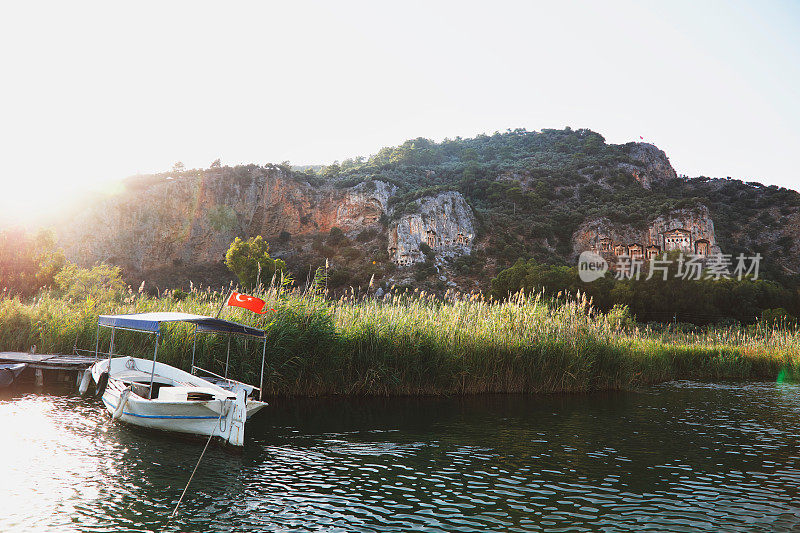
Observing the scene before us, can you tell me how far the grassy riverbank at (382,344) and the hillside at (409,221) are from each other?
139ft

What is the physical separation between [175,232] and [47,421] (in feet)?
213

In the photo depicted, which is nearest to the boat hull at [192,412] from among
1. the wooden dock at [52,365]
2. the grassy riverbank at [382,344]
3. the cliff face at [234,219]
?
the grassy riverbank at [382,344]

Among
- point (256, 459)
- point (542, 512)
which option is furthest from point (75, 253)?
point (542, 512)

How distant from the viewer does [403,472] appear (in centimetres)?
811

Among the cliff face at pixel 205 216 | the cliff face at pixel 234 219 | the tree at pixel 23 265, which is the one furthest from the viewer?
the cliff face at pixel 234 219

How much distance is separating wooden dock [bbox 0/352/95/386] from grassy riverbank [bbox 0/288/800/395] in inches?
36.2

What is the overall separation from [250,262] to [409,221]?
23.7 meters

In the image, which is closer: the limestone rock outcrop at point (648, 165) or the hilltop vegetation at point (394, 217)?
the hilltop vegetation at point (394, 217)

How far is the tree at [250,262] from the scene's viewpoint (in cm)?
5031

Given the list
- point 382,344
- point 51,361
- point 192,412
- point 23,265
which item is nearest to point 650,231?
point 382,344

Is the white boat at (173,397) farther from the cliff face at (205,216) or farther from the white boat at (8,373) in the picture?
the cliff face at (205,216)

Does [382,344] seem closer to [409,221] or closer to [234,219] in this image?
[409,221]

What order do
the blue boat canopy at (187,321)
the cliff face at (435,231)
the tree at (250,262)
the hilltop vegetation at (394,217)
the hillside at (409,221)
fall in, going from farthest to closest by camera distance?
the cliff face at (435,231), the hillside at (409,221), the hilltop vegetation at (394,217), the tree at (250,262), the blue boat canopy at (187,321)

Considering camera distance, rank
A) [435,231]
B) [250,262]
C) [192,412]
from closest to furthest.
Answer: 1. [192,412]
2. [250,262]
3. [435,231]
